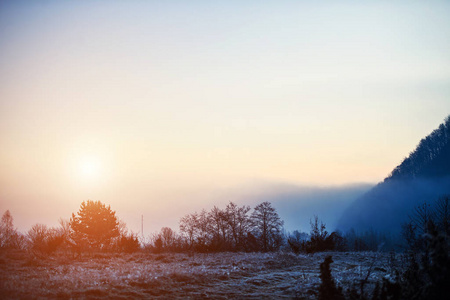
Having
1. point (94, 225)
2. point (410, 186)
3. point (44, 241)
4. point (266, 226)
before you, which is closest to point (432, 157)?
point (410, 186)

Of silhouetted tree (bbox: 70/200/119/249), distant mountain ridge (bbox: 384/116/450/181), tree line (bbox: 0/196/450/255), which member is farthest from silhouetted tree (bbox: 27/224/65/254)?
distant mountain ridge (bbox: 384/116/450/181)

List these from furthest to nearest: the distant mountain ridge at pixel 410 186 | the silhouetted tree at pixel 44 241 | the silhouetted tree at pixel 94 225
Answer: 1. the distant mountain ridge at pixel 410 186
2. the silhouetted tree at pixel 94 225
3. the silhouetted tree at pixel 44 241

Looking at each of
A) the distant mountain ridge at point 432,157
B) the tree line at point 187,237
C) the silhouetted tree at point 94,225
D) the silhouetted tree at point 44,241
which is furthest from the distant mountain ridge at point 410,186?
the silhouetted tree at point 44,241

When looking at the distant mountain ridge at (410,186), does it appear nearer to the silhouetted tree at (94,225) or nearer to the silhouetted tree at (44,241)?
the silhouetted tree at (94,225)

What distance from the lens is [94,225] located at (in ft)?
177

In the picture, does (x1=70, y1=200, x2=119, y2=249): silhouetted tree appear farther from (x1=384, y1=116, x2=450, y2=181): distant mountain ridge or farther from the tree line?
(x1=384, y1=116, x2=450, y2=181): distant mountain ridge

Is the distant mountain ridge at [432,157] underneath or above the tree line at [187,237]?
above

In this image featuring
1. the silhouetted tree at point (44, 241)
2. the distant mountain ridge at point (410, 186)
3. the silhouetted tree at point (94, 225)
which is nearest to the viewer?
the silhouetted tree at point (44, 241)

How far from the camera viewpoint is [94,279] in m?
14.6

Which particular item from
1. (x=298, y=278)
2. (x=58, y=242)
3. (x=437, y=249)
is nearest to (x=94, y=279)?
(x=298, y=278)

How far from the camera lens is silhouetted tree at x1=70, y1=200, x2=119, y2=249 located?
52031 millimetres

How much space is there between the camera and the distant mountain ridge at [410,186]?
302 ft

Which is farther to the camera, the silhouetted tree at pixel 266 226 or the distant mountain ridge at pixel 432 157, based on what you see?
the distant mountain ridge at pixel 432 157

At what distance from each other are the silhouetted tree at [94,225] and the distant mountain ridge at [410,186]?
2663 inches
